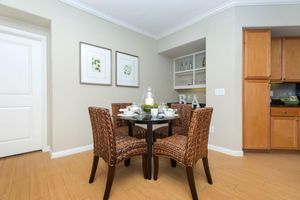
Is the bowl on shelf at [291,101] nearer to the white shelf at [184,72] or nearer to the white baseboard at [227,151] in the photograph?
the white baseboard at [227,151]

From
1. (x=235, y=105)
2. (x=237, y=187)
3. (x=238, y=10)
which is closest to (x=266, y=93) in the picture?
(x=235, y=105)

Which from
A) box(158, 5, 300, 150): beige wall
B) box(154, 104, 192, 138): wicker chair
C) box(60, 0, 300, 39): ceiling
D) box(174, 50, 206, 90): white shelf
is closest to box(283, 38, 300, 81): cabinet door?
box(158, 5, 300, 150): beige wall

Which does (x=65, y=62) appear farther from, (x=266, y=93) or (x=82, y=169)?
(x=266, y=93)

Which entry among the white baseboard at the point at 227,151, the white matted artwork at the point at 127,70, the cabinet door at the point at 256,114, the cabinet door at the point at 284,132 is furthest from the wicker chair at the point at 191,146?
the white matted artwork at the point at 127,70

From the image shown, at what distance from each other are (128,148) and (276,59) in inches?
125

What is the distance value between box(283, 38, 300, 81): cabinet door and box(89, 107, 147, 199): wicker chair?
302 cm

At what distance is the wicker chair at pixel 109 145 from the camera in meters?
1.47

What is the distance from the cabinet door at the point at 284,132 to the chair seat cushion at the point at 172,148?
2.00 m

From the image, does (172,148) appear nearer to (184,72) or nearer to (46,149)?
(46,149)

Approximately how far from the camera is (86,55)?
110 inches

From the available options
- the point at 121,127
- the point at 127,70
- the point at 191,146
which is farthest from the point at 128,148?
the point at 127,70

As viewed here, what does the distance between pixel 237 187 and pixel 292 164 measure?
1.28 meters

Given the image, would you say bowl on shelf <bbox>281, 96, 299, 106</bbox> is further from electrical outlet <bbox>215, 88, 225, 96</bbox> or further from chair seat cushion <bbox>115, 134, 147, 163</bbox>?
chair seat cushion <bbox>115, 134, 147, 163</bbox>

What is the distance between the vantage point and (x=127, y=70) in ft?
11.3
